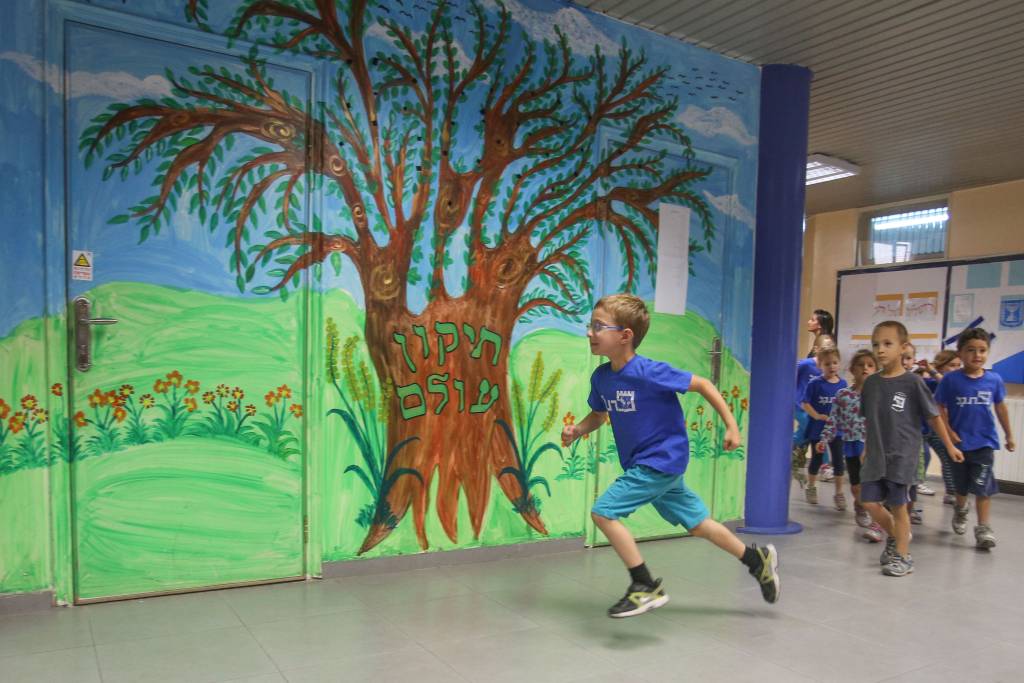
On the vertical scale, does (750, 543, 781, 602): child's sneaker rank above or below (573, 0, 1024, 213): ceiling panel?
below

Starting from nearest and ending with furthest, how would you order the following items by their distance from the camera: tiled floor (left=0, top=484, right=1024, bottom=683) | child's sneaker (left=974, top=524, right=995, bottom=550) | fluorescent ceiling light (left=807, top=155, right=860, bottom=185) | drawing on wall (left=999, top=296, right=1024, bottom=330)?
tiled floor (left=0, top=484, right=1024, bottom=683)
child's sneaker (left=974, top=524, right=995, bottom=550)
fluorescent ceiling light (left=807, top=155, right=860, bottom=185)
drawing on wall (left=999, top=296, right=1024, bottom=330)

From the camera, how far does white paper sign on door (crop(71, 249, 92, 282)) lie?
3.10 m

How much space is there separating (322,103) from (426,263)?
929 millimetres

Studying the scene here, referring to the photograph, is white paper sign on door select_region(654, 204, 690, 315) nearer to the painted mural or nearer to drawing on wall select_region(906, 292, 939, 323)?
the painted mural

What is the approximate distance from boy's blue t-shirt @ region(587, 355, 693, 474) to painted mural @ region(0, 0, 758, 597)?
3.52 ft

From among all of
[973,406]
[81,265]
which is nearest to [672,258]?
[973,406]

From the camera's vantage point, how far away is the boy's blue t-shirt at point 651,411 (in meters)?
3.10

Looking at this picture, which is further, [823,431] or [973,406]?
[823,431]

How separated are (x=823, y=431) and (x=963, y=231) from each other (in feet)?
12.4

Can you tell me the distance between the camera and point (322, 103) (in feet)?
11.8

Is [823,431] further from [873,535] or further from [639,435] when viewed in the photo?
[639,435]

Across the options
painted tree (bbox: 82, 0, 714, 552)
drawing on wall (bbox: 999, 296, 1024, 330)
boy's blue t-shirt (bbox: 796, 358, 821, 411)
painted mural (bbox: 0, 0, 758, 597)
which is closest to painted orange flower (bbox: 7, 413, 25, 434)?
painted mural (bbox: 0, 0, 758, 597)

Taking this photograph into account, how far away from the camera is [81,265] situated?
312 centimetres

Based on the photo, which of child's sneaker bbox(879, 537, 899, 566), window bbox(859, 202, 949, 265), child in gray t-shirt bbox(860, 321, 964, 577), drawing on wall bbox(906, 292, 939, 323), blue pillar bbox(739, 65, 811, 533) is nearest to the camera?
child in gray t-shirt bbox(860, 321, 964, 577)
